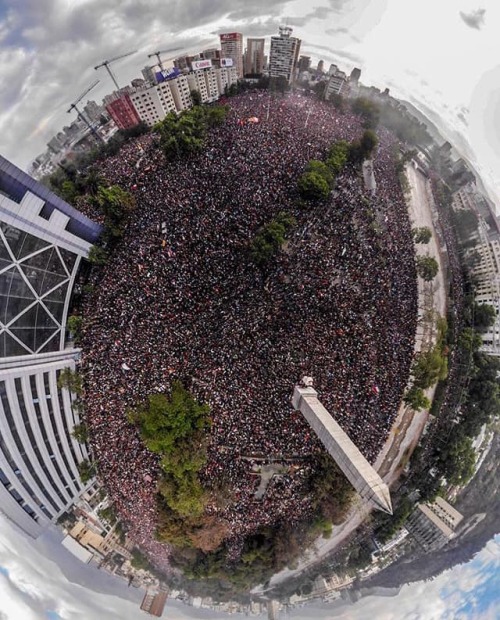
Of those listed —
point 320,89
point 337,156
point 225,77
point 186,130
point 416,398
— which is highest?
point 225,77

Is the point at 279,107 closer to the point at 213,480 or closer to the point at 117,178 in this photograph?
the point at 117,178

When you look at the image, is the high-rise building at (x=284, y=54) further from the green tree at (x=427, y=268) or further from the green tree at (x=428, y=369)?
the green tree at (x=428, y=369)

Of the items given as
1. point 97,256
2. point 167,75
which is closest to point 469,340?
point 97,256

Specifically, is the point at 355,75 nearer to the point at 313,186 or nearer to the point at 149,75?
the point at 313,186

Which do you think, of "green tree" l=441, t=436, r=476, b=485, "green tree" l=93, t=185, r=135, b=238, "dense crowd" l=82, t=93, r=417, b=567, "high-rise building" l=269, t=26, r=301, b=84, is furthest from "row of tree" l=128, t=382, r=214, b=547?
"high-rise building" l=269, t=26, r=301, b=84

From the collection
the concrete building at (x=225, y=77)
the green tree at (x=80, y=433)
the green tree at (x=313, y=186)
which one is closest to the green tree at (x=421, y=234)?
the green tree at (x=313, y=186)

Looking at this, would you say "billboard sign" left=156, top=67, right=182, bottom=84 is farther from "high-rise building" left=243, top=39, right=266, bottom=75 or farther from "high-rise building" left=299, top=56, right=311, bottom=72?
"high-rise building" left=299, top=56, right=311, bottom=72
